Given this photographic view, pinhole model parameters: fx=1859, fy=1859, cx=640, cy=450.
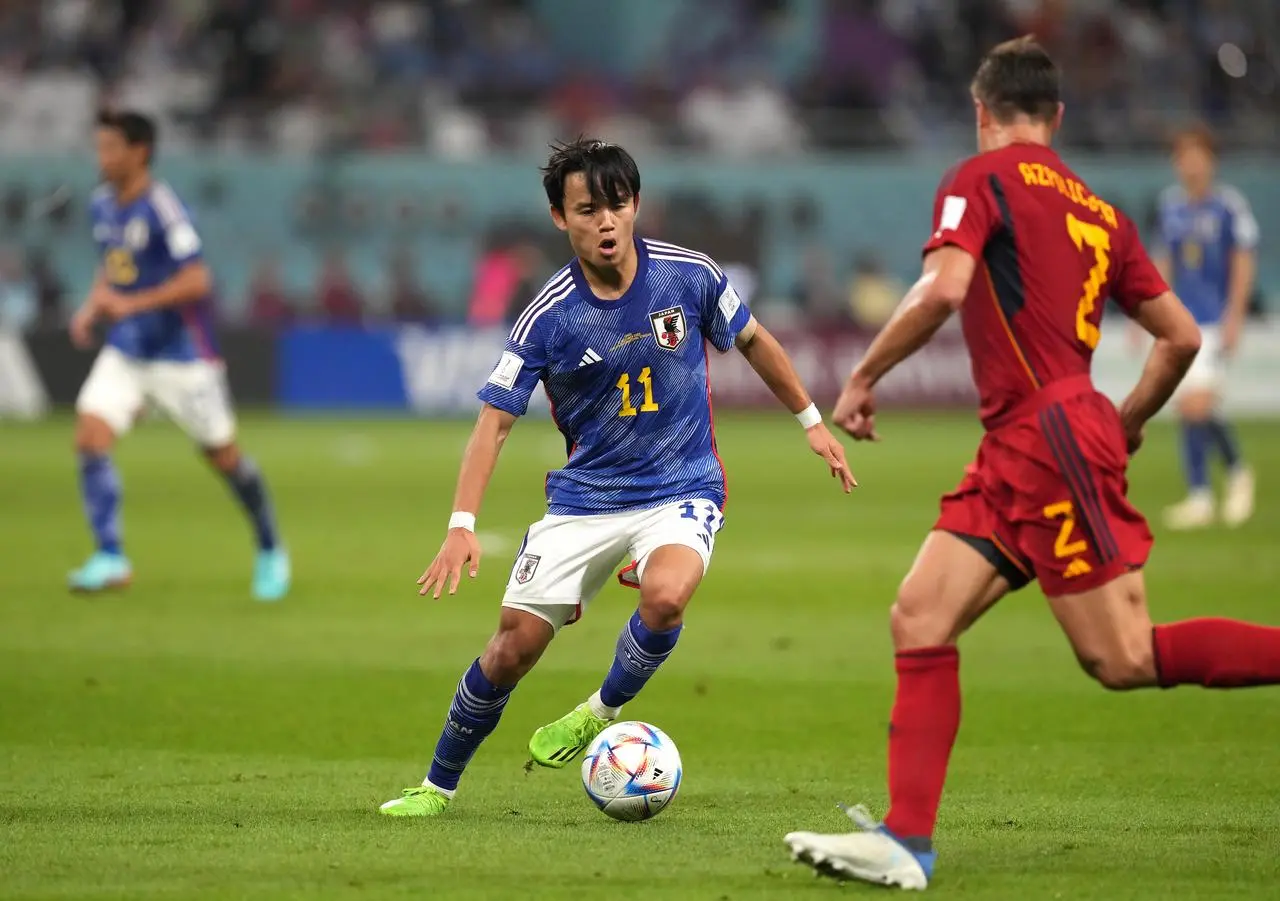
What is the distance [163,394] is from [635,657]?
6458 mm

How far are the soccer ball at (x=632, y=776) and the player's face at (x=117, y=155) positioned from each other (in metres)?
7.12

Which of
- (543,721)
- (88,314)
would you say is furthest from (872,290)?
(543,721)

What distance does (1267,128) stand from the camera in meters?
A: 31.0

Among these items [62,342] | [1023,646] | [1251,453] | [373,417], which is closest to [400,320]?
[373,417]

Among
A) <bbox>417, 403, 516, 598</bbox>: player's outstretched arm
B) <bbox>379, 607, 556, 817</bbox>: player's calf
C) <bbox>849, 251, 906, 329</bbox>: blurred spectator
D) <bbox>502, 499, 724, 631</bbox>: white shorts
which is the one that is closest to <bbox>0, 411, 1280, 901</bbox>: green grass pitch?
<bbox>379, 607, 556, 817</bbox>: player's calf

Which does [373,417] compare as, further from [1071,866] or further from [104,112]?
[1071,866]

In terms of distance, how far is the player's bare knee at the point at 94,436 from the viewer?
12.3 metres

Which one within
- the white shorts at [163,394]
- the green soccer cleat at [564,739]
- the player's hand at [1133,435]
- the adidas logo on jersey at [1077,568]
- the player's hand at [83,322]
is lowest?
the green soccer cleat at [564,739]

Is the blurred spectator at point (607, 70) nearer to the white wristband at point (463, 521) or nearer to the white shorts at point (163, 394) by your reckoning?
the white shorts at point (163, 394)

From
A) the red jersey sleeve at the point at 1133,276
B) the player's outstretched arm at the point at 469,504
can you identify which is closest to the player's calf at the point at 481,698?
the player's outstretched arm at the point at 469,504

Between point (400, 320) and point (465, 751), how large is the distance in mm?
22582

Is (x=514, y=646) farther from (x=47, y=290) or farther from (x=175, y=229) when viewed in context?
(x=47, y=290)

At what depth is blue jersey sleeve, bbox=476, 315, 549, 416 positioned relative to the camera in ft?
21.3

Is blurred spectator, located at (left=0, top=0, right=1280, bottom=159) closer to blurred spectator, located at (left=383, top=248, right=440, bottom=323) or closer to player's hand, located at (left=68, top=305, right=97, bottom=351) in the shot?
blurred spectator, located at (left=383, top=248, right=440, bottom=323)
